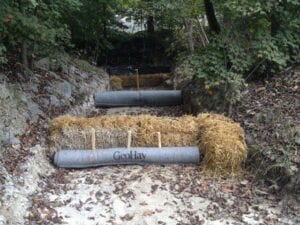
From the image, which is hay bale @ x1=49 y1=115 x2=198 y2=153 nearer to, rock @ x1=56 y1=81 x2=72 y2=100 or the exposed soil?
the exposed soil

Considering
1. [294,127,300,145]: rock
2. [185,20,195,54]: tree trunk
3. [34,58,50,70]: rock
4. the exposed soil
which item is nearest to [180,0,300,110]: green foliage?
the exposed soil

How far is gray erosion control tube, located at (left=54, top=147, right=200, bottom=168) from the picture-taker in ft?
23.1

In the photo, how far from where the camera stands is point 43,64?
10.2 metres

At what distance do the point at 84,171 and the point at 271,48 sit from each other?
409 centimetres

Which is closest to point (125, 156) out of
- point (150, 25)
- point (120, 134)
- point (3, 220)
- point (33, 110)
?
point (120, 134)

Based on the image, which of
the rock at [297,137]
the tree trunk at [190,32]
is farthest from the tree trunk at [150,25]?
the rock at [297,137]

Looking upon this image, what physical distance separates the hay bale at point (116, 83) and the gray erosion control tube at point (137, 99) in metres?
2.56

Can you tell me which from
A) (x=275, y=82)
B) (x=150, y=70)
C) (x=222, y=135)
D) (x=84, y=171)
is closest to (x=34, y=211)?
(x=84, y=171)

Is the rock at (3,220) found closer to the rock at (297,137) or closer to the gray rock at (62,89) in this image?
the rock at (297,137)

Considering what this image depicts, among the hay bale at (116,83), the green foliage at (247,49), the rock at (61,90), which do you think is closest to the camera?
the green foliage at (247,49)

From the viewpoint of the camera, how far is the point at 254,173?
21.9ft

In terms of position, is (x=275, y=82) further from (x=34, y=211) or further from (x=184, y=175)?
(x=34, y=211)

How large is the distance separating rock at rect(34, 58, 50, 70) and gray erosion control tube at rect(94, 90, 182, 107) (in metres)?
1.41

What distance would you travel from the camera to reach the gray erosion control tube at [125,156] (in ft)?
23.1
